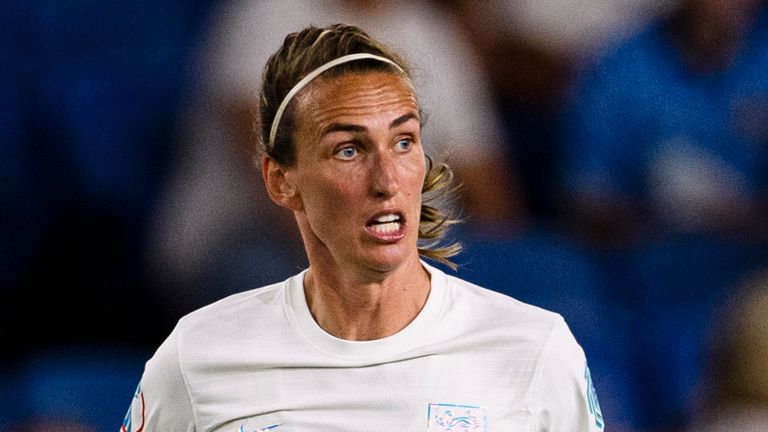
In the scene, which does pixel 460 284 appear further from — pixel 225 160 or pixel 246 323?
pixel 225 160

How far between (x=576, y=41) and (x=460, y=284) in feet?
4.81

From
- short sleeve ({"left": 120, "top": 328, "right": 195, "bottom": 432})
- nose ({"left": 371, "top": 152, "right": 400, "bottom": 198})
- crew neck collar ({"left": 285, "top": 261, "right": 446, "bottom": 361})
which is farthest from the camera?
short sleeve ({"left": 120, "top": 328, "right": 195, "bottom": 432})

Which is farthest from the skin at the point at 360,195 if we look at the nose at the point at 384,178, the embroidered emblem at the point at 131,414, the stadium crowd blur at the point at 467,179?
the stadium crowd blur at the point at 467,179

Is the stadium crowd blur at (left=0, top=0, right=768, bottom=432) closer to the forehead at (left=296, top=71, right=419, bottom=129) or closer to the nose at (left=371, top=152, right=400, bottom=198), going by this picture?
the forehead at (left=296, top=71, right=419, bottom=129)

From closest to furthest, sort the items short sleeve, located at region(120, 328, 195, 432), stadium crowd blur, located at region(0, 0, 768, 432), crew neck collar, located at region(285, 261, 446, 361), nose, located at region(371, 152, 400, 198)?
nose, located at region(371, 152, 400, 198) → crew neck collar, located at region(285, 261, 446, 361) → short sleeve, located at region(120, 328, 195, 432) → stadium crowd blur, located at region(0, 0, 768, 432)

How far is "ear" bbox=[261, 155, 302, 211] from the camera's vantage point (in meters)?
2.63

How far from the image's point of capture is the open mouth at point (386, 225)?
8.05 ft

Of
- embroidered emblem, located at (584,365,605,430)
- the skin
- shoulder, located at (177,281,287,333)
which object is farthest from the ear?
embroidered emblem, located at (584,365,605,430)

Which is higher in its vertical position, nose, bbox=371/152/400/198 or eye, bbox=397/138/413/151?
eye, bbox=397/138/413/151

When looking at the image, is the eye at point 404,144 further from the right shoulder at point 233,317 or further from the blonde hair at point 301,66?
the right shoulder at point 233,317

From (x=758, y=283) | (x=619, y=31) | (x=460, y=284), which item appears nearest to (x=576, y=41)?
(x=619, y=31)

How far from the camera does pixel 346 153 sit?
2494mm

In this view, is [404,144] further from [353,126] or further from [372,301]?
[372,301]

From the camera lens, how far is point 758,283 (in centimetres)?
387
